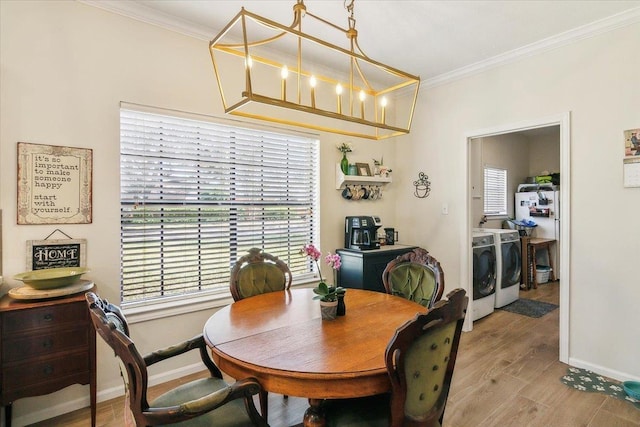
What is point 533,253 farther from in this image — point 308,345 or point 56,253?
point 56,253

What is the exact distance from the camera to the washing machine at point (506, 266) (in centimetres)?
436

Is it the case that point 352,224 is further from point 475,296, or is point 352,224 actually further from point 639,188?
point 639,188

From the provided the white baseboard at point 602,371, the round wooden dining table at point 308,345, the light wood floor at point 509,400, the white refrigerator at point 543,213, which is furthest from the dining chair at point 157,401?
the white refrigerator at point 543,213

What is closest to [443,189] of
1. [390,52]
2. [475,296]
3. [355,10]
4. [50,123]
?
[475,296]

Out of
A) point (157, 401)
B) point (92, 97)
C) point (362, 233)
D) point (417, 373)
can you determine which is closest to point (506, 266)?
point (362, 233)

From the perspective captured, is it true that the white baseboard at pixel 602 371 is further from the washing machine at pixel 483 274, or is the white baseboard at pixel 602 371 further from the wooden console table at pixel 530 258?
the wooden console table at pixel 530 258

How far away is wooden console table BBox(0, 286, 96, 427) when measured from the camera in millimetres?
1820

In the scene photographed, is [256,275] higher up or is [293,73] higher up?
[293,73]

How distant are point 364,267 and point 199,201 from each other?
1707 millimetres

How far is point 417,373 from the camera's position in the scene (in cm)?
126

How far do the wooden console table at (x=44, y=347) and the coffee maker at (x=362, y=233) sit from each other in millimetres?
2396

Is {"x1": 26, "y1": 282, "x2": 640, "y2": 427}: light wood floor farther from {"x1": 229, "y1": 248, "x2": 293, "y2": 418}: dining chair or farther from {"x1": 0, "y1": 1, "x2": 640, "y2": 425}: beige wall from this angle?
{"x1": 229, "y1": 248, "x2": 293, "y2": 418}: dining chair

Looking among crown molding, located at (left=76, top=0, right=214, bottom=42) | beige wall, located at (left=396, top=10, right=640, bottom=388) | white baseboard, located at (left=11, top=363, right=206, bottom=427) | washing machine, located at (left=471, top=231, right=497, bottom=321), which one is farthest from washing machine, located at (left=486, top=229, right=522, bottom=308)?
crown molding, located at (left=76, top=0, right=214, bottom=42)

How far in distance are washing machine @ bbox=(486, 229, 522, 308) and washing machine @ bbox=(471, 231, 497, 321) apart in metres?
0.10
